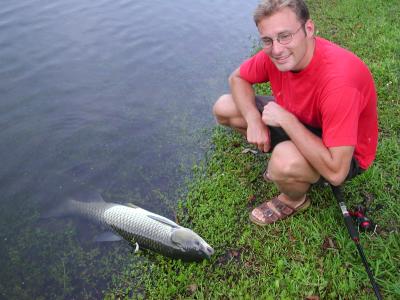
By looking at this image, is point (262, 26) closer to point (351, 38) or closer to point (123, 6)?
point (351, 38)

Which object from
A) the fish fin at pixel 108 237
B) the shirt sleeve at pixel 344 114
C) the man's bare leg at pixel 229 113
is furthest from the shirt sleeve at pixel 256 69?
the fish fin at pixel 108 237

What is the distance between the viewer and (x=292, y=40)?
10.3ft

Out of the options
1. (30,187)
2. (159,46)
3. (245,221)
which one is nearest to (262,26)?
(245,221)

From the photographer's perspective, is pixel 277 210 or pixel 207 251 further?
pixel 277 210

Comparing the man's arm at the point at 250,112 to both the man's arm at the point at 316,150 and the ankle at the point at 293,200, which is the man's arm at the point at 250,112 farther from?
the ankle at the point at 293,200

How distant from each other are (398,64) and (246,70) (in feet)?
11.5

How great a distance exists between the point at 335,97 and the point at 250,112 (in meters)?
1.20

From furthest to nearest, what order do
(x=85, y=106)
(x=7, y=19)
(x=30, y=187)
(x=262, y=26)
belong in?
(x=7, y=19) < (x=85, y=106) < (x=30, y=187) < (x=262, y=26)

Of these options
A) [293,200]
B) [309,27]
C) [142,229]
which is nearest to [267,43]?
[309,27]

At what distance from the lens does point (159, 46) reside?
806cm

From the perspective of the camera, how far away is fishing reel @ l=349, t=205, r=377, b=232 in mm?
3717

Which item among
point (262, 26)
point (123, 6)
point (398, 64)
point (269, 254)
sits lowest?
point (269, 254)

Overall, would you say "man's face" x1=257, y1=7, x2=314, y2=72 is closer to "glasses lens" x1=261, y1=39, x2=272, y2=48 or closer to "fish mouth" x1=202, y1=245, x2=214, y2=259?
"glasses lens" x1=261, y1=39, x2=272, y2=48

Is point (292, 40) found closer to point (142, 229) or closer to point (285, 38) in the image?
point (285, 38)
